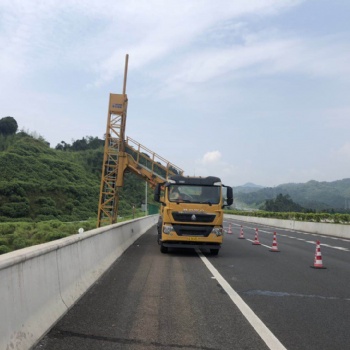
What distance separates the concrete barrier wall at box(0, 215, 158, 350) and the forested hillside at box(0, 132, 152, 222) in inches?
1730

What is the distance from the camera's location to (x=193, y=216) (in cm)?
1429

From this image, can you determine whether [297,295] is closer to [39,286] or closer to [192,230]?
[39,286]

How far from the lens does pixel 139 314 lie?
638 centimetres

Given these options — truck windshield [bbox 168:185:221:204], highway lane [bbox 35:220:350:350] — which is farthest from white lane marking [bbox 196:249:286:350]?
truck windshield [bbox 168:185:221:204]

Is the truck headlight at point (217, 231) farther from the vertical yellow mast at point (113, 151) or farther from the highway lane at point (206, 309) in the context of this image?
the vertical yellow mast at point (113, 151)

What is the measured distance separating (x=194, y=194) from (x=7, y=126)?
3419 inches

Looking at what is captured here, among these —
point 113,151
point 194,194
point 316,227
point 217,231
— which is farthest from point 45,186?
point 217,231

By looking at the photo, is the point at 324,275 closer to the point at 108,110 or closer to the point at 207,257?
the point at 207,257

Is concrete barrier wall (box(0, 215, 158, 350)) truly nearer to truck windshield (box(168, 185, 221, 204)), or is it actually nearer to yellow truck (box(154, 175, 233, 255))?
yellow truck (box(154, 175, 233, 255))

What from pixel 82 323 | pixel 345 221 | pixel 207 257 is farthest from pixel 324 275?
pixel 345 221

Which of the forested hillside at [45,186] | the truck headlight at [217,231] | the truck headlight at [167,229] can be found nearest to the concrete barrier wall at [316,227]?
the truck headlight at [217,231]

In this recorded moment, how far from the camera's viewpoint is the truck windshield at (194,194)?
14.7 metres

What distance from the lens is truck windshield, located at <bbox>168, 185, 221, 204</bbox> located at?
14.7 m

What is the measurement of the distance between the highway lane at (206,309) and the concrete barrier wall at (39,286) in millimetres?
191
